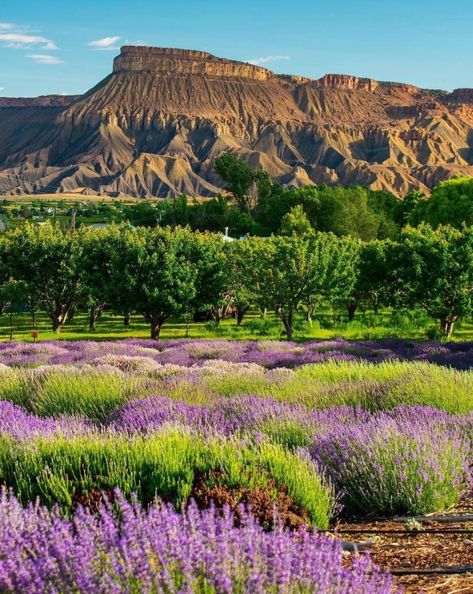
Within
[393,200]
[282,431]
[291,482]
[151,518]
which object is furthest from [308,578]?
[393,200]

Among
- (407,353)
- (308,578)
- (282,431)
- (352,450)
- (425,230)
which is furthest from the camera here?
(425,230)

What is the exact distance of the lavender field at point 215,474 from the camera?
3.39 metres

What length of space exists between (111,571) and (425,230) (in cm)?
4381

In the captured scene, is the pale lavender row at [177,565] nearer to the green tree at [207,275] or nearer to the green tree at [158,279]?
the green tree at [158,279]

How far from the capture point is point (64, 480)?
5.80m

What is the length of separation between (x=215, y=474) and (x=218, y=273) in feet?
125

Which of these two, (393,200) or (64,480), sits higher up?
(393,200)

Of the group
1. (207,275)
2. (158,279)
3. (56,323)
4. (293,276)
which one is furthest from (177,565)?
(56,323)

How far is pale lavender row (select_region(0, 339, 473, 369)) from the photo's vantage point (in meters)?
21.1

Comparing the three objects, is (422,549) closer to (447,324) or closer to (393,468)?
(393,468)

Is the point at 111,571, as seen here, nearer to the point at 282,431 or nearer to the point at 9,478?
the point at 9,478

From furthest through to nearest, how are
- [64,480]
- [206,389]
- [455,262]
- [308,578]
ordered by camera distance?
[455,262] → [206,389] → [64,480] → [308,578]

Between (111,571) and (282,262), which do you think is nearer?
(111,571)

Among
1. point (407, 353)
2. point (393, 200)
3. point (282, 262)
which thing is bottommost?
point (407, 353)
